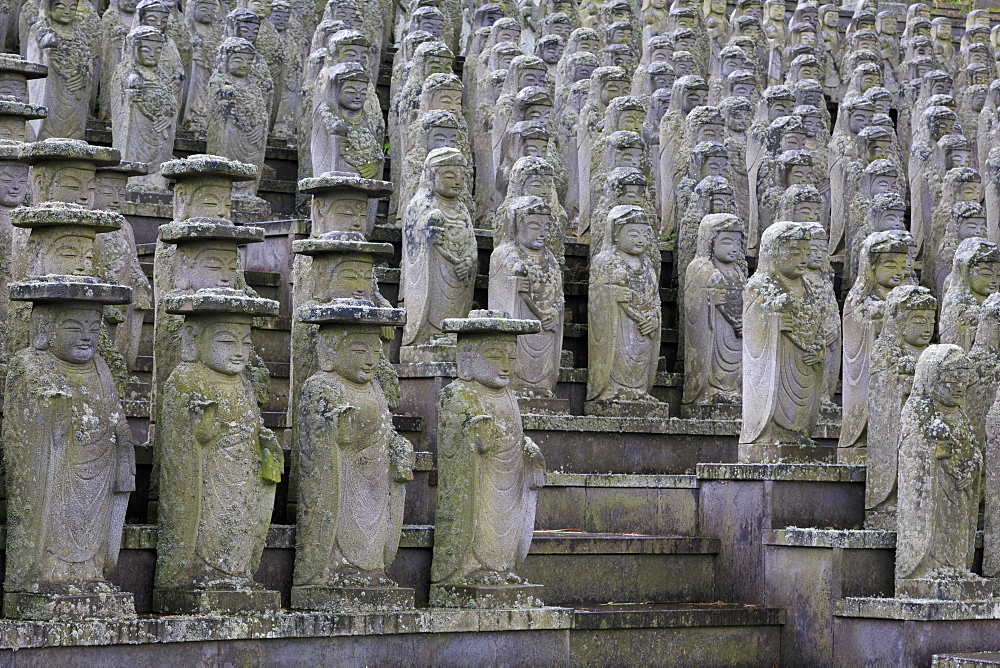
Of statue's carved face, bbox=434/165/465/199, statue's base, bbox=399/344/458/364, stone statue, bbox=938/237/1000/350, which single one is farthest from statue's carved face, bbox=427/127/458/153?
stone statue, bbox=938/237/1000/350

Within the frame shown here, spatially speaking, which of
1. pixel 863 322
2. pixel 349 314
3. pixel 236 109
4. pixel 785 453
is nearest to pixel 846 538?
pixel 785 453

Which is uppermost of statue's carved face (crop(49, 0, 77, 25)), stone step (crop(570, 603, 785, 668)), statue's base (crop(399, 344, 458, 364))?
statue's carved face (crop(49, 0, 77, 25))

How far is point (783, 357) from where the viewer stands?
15.4 meters

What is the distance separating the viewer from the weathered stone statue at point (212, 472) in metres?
12.1

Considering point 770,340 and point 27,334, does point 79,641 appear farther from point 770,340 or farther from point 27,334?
point 770,340

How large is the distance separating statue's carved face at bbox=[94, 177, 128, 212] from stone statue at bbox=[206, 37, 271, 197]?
3348 millimetres

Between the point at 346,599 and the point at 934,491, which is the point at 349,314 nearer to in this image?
the point at 346,599

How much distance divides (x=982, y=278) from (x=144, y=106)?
7.33 meters

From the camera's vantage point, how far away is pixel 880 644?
1437 centimetres

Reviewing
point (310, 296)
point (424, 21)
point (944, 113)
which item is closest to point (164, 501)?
point (310, 296)

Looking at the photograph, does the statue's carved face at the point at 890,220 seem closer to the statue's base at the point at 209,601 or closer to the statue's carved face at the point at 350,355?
the statue's carved face at the point at 350,355

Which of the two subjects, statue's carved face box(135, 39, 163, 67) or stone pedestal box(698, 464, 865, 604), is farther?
statue's carved face box(135, 39, 163, 67)

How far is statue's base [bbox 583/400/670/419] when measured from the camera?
664 inches

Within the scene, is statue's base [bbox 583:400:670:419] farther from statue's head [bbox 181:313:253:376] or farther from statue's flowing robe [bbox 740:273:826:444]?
statue's head [bbox 181:313:253:376]
